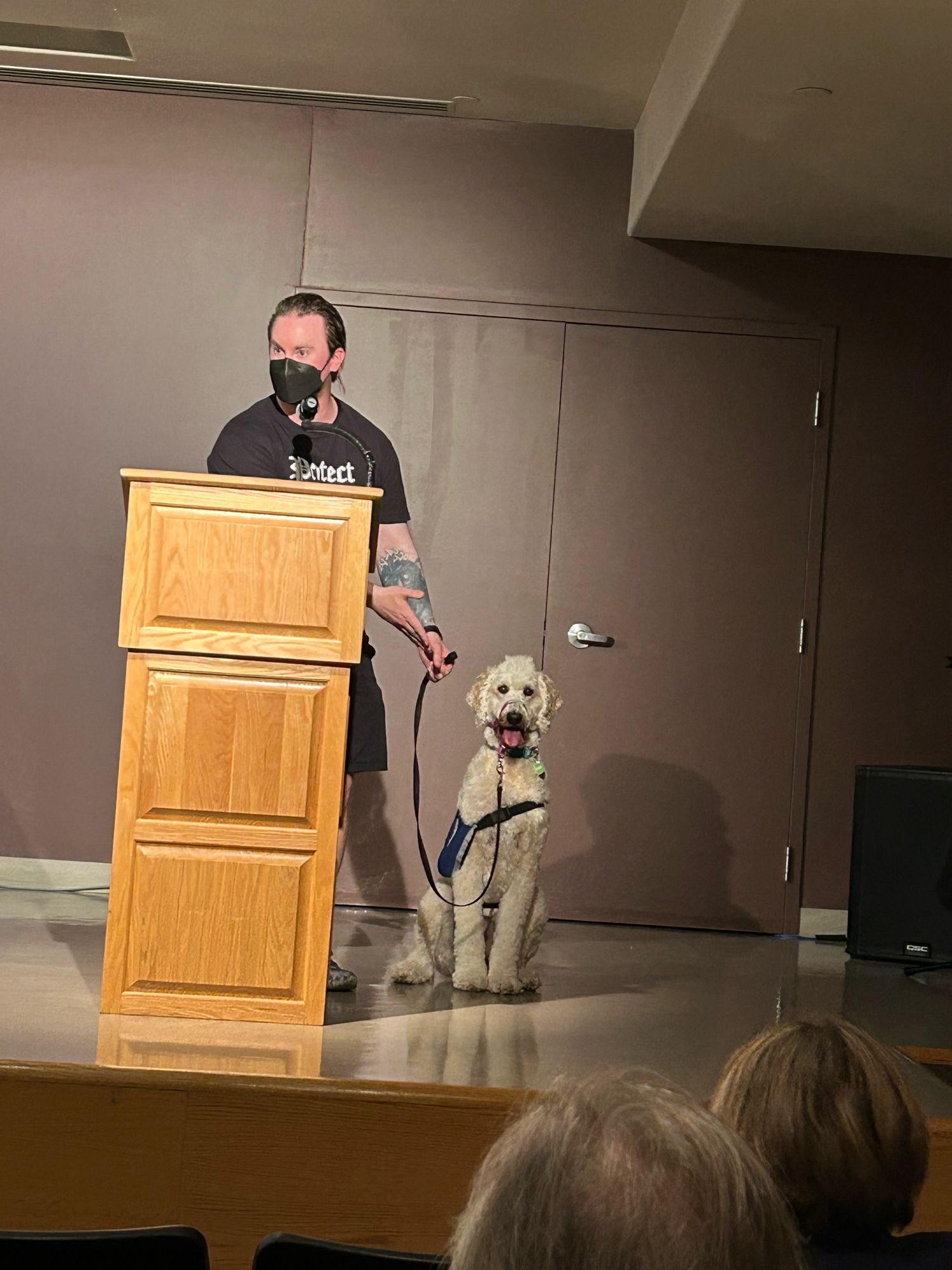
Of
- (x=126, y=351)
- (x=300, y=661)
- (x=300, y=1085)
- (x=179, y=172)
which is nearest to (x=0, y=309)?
(x=126, y=351)

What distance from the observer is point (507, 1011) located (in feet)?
12.4

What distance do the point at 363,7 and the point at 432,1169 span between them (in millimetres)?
4284

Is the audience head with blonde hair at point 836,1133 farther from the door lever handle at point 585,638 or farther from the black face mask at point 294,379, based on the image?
the door lever handle at point 585,638

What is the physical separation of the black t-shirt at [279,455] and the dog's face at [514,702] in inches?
23.7

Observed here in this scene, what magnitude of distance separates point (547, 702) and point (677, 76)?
2400 mm

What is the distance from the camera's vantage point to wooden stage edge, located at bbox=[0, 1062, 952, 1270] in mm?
2299

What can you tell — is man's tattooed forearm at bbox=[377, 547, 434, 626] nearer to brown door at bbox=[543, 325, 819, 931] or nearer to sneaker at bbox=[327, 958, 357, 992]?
sneaker at bbox=[327, 958, 357, 992]

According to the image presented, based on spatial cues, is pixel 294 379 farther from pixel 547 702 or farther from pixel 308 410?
pixel 547 702

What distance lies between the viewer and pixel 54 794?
5.87 metres

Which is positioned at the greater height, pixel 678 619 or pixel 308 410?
pixel 308 410

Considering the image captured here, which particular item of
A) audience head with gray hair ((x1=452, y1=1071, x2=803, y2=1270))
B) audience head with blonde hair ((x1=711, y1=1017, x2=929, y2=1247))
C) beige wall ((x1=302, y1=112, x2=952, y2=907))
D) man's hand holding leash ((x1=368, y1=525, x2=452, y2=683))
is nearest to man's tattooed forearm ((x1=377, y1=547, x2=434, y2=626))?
man's hand holding leash ((x1=368, y1=525, x2=452, y2=683))

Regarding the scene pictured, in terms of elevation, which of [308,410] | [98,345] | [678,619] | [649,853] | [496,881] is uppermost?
[98,345]

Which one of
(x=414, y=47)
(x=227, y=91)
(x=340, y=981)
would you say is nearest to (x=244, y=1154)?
(x=340, y=981)

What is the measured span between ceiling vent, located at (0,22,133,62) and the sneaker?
12.6 feet
